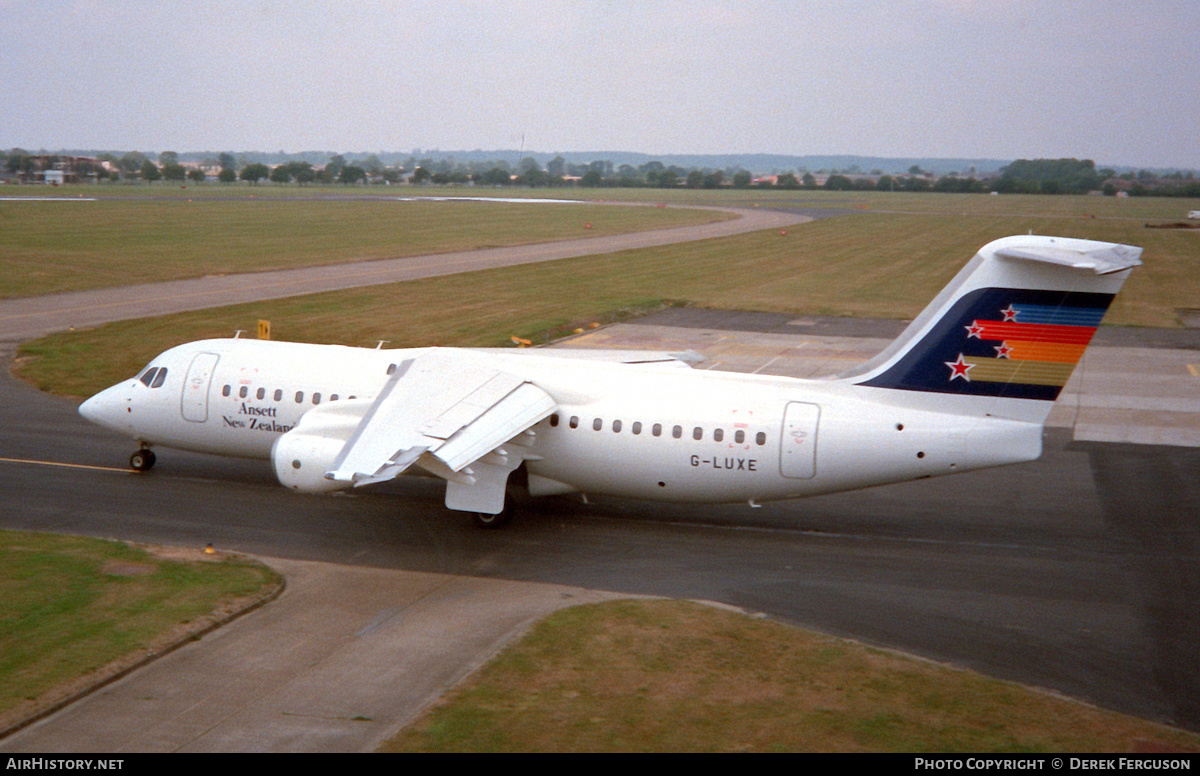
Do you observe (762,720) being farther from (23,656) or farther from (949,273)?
(949,273)

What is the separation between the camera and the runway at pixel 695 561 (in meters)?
14.5

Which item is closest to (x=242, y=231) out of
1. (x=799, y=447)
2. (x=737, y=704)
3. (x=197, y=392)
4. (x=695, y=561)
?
(x=197, y=392)

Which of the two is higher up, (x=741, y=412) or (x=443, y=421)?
(x=741, y=412)

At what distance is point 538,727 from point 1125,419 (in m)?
24.7

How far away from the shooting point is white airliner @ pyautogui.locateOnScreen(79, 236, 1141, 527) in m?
19.3

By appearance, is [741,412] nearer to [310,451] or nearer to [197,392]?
[310,451]

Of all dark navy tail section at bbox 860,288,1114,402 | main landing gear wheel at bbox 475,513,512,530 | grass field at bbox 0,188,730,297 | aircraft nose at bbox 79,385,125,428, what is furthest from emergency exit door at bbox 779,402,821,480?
grass field at bbox 0,188,730,297

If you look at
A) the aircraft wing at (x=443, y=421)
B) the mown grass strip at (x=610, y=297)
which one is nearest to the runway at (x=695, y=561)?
the aircraft wing at (x=443, y=421)

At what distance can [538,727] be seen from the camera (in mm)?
13438

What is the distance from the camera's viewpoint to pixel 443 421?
19.7m

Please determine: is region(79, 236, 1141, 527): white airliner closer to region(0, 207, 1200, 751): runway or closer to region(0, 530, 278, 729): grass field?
region(0, 207, 1200, 751): runway

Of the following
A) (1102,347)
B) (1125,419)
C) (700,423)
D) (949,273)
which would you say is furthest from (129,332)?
(949,273)

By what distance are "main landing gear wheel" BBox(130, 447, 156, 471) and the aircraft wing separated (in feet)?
25.7

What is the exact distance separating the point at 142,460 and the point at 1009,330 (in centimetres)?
1998
